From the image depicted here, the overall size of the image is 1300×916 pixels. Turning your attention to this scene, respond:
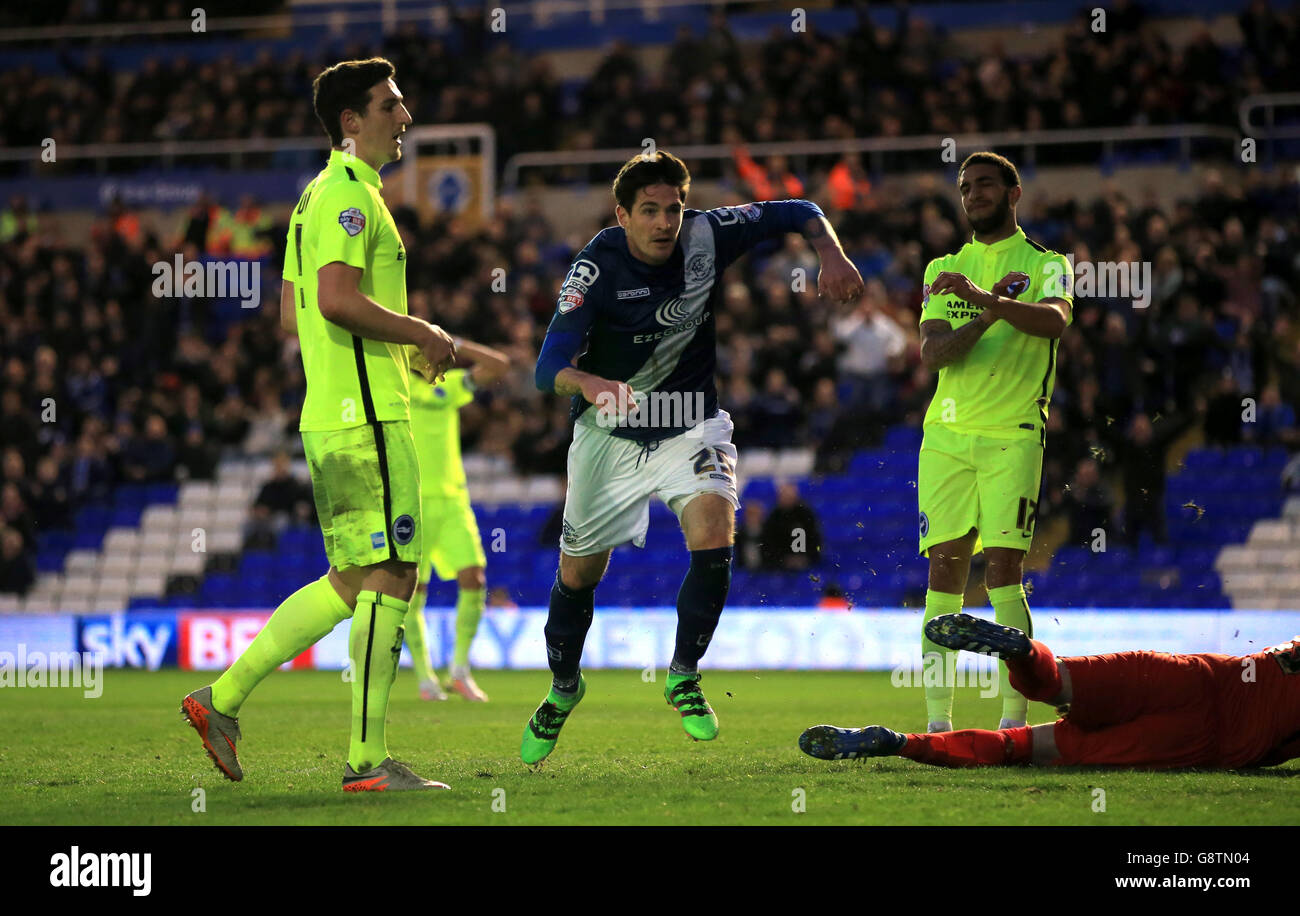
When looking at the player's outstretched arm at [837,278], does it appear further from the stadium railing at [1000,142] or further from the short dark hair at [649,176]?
the stadium railing at [1000,142]

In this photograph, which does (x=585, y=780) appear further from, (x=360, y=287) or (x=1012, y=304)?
(x=1012, y=304)

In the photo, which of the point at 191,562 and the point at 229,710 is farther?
the point at 191,562

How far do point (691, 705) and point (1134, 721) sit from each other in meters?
1.78

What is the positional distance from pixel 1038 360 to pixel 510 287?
41.4ft

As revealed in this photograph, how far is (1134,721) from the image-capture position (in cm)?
602

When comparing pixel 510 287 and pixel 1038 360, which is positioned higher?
pixel 510 287

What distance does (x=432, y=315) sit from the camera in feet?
63.0

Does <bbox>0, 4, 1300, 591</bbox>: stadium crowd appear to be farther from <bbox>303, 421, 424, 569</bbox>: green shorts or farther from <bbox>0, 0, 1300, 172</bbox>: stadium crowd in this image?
<bbox>303, 421, 424, 569</bbox>: green shorts

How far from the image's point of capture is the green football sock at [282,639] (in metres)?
6.07

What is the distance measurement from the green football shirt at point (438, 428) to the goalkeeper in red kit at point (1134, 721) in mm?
5882

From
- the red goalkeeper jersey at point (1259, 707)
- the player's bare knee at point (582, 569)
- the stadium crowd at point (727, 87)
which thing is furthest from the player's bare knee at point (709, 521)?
the stadium crowd at point (727, 87)
